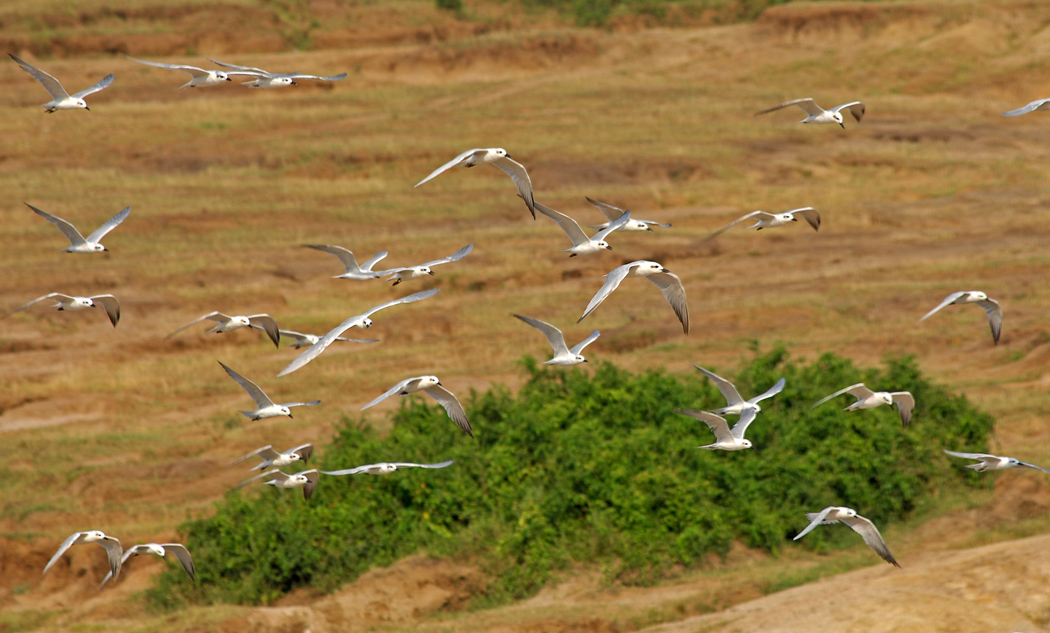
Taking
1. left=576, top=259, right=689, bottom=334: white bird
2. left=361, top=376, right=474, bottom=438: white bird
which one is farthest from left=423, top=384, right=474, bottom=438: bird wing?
left=576, top=259, right=689, bottom=334: white bird

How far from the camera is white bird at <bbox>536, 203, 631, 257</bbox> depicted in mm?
12195

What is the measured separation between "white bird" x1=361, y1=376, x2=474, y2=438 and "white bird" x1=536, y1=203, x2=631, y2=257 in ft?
6.21

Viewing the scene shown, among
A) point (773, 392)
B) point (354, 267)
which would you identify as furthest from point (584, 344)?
point (354, 267)

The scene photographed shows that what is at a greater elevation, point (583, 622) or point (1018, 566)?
point (1018, 566)

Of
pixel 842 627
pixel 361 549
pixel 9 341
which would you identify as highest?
pixel 842 627

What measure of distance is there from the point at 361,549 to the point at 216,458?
20.4ft

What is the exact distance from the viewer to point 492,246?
3659 cm

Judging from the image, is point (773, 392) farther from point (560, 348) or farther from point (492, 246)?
point (492, 246)

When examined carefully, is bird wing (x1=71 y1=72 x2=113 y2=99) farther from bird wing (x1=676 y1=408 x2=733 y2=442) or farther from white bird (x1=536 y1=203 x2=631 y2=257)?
bird wing (x1=676 y1=408 x2=733 y2=442)

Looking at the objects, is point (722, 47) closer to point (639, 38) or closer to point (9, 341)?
point (639, 38)

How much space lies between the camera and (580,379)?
20953mm

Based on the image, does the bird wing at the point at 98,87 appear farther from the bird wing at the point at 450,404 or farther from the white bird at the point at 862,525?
the white bird at the point at 862,525

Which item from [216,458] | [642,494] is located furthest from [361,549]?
[216,458]

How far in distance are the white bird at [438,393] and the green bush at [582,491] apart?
15.7ft
